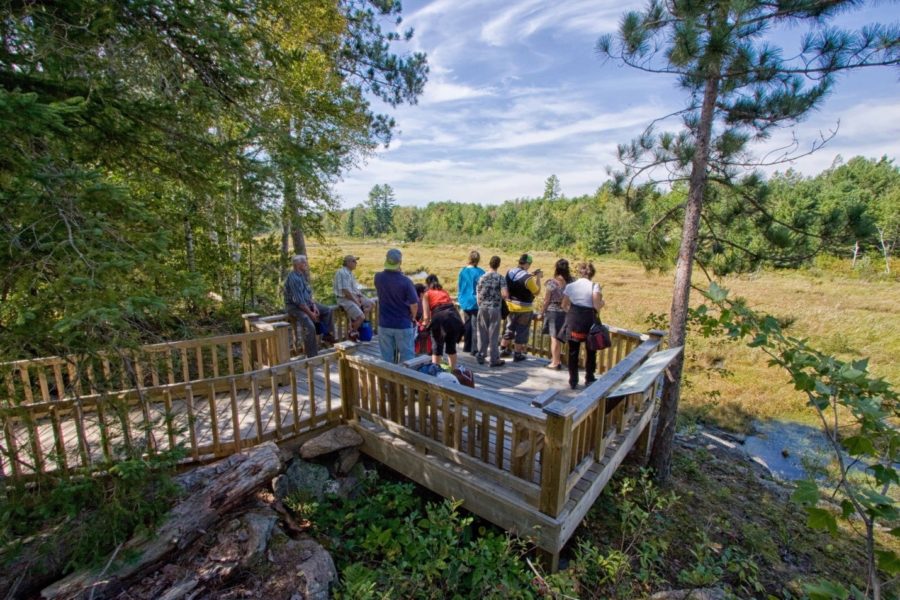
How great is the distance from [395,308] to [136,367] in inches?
116

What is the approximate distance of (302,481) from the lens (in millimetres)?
4145

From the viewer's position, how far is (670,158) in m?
5.54

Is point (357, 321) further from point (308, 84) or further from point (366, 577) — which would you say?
point (308, 84)

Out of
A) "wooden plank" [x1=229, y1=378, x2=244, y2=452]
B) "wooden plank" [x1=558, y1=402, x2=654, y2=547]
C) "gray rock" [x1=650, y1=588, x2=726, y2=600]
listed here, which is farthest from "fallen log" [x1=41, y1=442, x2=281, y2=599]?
"gray rock" [x1=650, y1=588, x2=726, y2=600]

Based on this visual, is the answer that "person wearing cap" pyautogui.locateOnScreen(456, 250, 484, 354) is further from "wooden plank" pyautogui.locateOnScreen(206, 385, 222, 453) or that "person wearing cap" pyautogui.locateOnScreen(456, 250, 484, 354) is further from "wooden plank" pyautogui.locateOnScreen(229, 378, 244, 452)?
"wooden plank" pyautogui.locateOnScreen(206, 385, 222, 453)

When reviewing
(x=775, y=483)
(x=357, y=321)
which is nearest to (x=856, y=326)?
(x=775, y=483)

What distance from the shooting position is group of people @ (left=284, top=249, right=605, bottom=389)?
4.90m

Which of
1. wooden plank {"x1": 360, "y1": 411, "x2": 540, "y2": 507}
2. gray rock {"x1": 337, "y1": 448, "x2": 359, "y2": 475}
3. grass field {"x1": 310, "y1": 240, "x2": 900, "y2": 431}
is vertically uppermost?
wooden plank {"x1": 360, "y1": 411, "x2": 540, "y2": 507}

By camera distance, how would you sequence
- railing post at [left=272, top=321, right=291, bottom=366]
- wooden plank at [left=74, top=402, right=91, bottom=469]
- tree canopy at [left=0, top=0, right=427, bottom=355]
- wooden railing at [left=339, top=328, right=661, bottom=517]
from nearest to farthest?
tree canopy at [left=0, top=0, right=427, bottom=355] → wooden plank at [left=74, top=402, right=91, bottom=469] → wooden railing at [left=339, top=328, right=661, bottom=517] → railing post at [left=272, top=321, right=291, bottom=366]

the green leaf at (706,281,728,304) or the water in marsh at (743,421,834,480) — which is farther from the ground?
the green leaf at (706,281,728,304)

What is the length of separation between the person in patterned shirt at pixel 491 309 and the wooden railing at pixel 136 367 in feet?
8.92

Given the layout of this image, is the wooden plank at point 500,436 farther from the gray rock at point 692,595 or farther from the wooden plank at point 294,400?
the wooden plank at point 294,400

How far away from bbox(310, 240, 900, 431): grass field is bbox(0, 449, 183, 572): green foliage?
3.28m

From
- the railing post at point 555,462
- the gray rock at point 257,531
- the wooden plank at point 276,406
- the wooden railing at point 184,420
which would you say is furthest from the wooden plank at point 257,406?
the railing post at point 555,462
